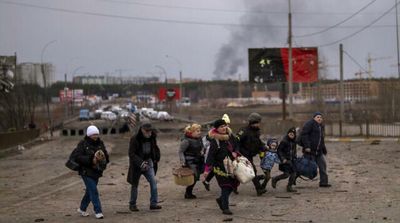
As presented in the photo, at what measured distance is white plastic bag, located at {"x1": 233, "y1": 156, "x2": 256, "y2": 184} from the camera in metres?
10.4

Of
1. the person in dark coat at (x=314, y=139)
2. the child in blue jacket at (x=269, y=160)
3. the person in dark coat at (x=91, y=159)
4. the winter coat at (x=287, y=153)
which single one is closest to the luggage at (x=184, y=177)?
the child in blue jacket at (x=269, y=160)

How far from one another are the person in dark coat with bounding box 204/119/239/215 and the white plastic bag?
85 millimetres

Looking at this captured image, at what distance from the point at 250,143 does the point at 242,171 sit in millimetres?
2360

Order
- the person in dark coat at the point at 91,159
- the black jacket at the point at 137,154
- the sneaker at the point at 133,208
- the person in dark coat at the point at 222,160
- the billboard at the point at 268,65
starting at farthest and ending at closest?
the billboard at the point at 268,65 < the sneaker at the point at 133,208 < the black jacket at the point at 137,154 < the person in dark coat at the point at 222,160 < the person in dark coat at the point at 91,159

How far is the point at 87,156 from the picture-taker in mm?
10195

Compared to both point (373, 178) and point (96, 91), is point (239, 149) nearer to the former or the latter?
point (373, 178)

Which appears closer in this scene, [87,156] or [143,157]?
[87,156]

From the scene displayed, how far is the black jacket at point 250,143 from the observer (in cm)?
1271

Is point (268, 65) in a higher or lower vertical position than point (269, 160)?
higher

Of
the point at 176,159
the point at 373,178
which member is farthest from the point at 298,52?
the point at 373,178

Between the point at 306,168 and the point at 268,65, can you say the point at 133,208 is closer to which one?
the point at 306,168

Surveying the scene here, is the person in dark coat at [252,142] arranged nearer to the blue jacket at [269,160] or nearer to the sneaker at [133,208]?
the blue jacket at [269,160]

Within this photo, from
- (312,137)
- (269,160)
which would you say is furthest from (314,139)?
(269,160)

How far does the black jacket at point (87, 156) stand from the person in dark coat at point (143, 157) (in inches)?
25.6
